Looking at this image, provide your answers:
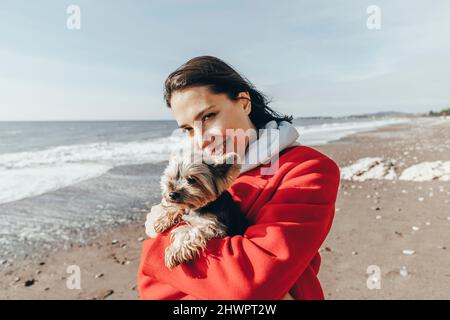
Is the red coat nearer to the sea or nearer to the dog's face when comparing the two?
the dog's face

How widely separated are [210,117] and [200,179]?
20.3 inches

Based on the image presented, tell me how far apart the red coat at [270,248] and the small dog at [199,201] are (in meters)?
0.16

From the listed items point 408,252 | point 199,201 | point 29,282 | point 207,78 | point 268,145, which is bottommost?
point 29,282

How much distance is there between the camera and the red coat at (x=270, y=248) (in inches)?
76.5

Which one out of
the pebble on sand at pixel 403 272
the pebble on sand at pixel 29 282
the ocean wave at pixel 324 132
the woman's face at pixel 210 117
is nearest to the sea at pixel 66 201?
the woman's face at pixel 210 117

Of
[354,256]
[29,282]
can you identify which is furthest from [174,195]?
[29,282]

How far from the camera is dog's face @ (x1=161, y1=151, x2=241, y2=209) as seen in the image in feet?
8.87

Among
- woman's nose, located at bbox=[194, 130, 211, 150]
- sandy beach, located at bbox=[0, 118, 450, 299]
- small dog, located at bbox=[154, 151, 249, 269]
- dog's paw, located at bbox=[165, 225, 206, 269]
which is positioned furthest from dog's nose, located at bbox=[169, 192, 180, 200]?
sandy beach, located at bbox=[0, 118, 450, 299]

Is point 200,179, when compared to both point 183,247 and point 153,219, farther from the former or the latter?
point 153,219

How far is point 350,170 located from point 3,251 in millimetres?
13235

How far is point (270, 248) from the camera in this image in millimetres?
1963

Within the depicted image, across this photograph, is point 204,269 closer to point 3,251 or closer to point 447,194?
point 3,251

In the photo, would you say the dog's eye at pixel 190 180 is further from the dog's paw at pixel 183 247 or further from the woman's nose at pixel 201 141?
the dog's paw at pixel 183 247
